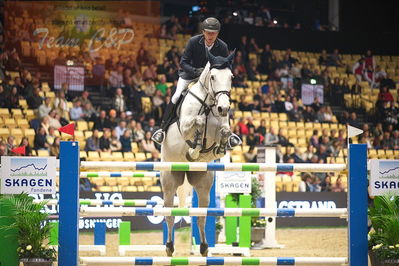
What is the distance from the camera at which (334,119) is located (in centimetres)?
1867

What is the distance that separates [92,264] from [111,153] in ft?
29.7

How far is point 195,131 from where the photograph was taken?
6.64 m

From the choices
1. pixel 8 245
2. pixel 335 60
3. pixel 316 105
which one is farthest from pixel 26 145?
pixel 335 60

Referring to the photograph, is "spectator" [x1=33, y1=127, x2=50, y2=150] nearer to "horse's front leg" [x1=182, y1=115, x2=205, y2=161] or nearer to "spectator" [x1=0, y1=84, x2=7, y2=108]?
"spectator" [x1=0, y1=84, x2=7, y2=108]

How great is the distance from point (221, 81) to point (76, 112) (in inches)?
361

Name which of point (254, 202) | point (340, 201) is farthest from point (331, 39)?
point (254, 202)

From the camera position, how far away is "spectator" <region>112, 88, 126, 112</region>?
1557 cm

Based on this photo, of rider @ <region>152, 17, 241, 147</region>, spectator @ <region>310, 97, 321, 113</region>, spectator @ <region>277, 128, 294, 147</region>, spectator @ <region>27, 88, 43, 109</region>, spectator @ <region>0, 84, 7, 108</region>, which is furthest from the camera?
spectator @ <region>310, 97, 321, 113</region>

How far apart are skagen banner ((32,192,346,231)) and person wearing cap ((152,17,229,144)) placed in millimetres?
4598

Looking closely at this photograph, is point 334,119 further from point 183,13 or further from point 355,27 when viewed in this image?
point 183,13

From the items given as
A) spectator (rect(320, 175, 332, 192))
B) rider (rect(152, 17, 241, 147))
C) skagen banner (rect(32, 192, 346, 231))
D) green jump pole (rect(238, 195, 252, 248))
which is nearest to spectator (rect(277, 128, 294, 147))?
spectator (rect(320, 175, 332, 192))

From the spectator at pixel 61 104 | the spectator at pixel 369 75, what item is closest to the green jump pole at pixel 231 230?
the spectator at pixel 61 104

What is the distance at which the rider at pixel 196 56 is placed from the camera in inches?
269

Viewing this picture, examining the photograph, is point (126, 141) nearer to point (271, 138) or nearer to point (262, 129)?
point (262, 129)
